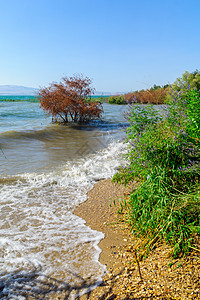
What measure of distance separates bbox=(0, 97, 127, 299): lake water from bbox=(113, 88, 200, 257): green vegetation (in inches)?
26.3

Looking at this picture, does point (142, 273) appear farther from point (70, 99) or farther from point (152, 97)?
point (70, 99)

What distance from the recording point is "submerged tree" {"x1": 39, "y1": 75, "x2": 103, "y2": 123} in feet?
51.1

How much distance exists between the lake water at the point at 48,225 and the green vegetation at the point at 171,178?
67 centimetres

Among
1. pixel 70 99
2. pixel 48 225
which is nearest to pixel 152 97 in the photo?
pixel 48 225

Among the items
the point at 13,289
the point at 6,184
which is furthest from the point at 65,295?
the point at 6,184

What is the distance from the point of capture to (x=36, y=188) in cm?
564

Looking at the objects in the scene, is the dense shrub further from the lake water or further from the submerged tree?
the submerged tree

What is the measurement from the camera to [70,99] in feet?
50.7

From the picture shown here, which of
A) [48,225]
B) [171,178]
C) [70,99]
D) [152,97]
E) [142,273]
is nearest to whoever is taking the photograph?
[142,273]

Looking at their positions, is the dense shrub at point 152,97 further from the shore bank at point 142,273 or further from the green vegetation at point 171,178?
the shore bank at point 142,273

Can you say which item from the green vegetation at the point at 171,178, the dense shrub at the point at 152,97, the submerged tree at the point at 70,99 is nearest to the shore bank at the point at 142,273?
the green vegetation at the point at 171,178

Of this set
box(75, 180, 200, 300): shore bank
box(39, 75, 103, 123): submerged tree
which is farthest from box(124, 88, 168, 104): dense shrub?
box(39, 75, 103, 123): submerged tree

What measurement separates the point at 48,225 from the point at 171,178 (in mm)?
2293

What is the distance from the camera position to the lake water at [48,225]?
8.88 ft
